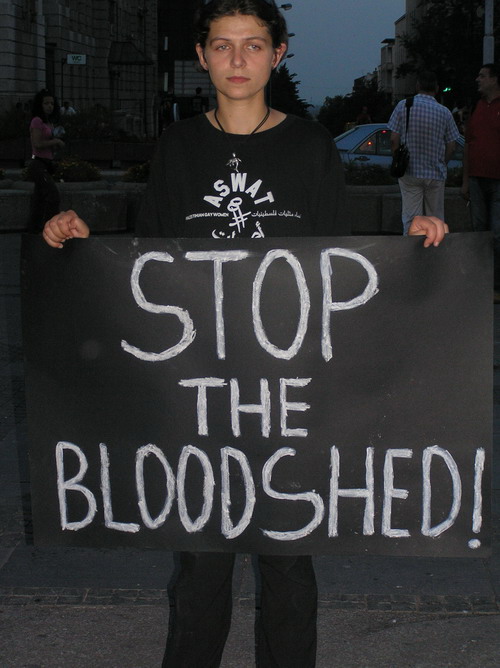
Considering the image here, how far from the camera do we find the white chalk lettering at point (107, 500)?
8.80 feet

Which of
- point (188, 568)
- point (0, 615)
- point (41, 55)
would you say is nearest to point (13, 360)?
point (0, 615)

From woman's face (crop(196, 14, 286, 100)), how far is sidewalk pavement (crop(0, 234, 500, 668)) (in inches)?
64.1

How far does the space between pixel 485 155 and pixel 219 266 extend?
268 inches

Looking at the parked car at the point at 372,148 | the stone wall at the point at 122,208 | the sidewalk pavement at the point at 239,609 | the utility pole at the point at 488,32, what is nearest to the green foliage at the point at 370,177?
the stone wall at the point at 122,208

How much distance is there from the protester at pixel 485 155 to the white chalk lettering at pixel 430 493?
6691mm

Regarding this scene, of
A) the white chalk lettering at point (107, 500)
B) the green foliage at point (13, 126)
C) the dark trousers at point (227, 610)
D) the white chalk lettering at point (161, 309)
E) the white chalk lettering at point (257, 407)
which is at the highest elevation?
the green foliage at point (13, 126)

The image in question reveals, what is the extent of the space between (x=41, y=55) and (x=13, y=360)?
37.0 meters

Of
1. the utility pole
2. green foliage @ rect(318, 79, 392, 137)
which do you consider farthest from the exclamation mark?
green foliage @ rect(318, 79, 392, 137)

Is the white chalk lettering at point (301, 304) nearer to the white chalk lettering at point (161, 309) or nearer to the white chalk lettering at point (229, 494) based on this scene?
the white chalk lettering at point (161, 309)

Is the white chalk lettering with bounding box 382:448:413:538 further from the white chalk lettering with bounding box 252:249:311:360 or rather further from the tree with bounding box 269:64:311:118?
the tree with bounding box 269:64:311:118

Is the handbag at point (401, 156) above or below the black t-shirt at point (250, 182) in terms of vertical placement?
above

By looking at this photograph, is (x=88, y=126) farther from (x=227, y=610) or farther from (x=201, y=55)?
(x=227, y=610)

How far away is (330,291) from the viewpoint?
2.60 m

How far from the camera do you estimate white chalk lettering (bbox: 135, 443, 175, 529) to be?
2.67 metres
